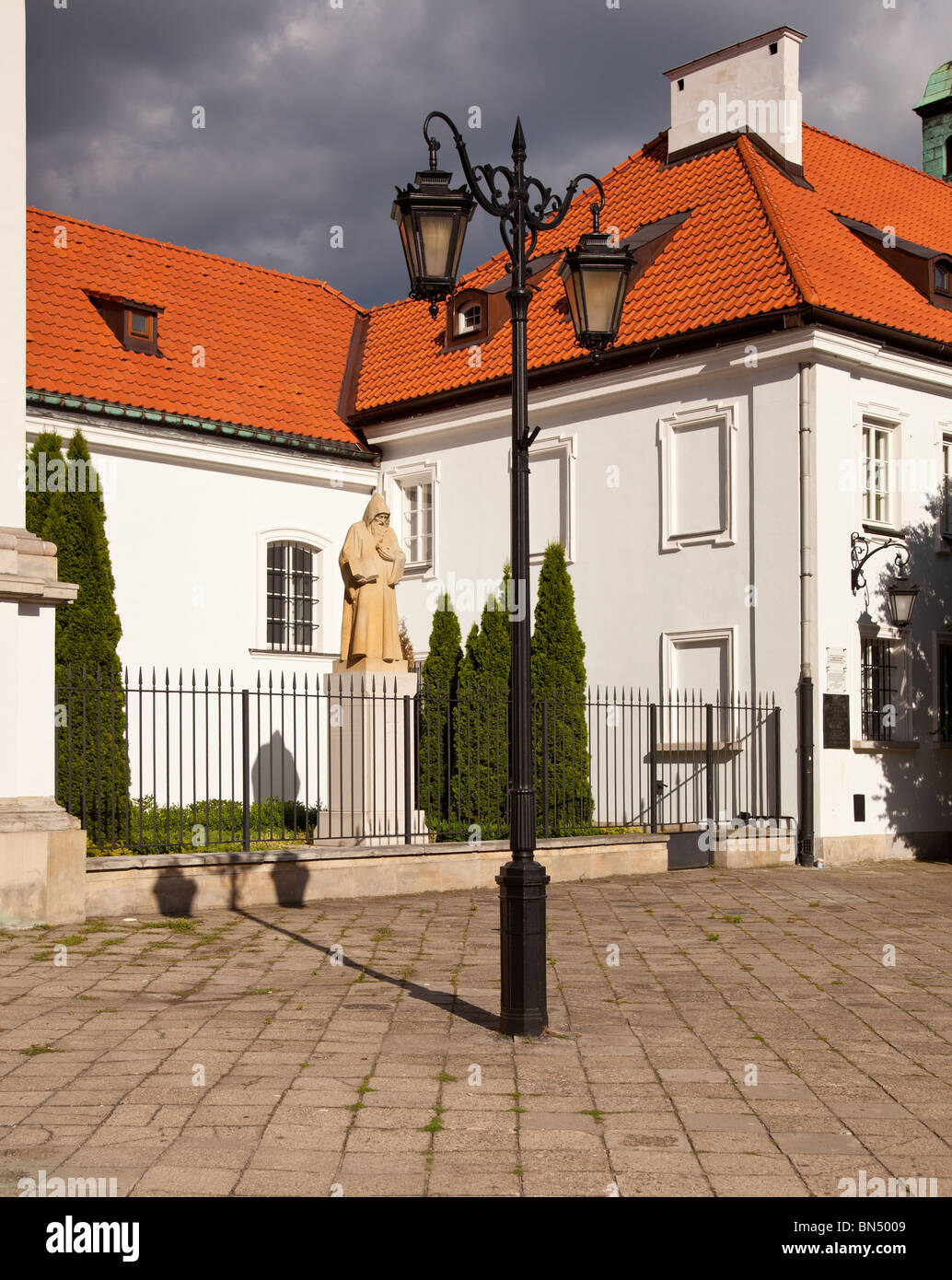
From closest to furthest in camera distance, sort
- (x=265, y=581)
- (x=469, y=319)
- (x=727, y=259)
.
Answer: (x=727, y=259)
(x=265, y=581)
(x=469, y=319)

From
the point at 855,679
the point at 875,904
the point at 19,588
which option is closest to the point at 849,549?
the point at 855,679

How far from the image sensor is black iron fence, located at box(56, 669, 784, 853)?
14.9 meters

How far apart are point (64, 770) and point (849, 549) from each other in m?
10.6

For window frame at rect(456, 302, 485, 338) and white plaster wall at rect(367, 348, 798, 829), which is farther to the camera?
window frame at rect(456, 302, 485, 338)

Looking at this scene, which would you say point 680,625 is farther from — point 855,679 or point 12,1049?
point 12,1049

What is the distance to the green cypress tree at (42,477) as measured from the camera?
57.1 ft

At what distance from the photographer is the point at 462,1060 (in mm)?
6984

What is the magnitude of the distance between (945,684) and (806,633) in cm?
354

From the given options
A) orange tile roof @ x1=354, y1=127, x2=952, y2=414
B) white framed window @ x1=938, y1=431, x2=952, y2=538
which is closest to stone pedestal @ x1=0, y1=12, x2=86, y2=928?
orange tile roof @ x1=354, y1=127, x2=952, y2=414

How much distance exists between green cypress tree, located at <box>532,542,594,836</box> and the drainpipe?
2817 mm

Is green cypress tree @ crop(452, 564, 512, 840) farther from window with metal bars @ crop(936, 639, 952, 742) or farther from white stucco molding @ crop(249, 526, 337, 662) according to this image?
window with metal bars @ crop(936, 639, 952, 742)

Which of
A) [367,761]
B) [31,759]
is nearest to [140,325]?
[367,761]

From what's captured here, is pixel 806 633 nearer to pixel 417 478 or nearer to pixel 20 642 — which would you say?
pixel 417 478

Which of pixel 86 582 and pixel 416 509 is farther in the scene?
pixel 416 509
